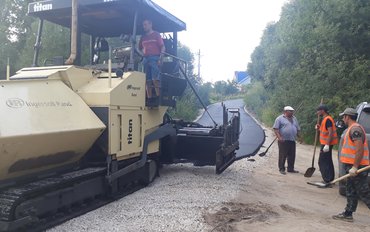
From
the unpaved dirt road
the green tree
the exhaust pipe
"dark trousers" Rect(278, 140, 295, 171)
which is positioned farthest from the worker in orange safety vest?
the green tree

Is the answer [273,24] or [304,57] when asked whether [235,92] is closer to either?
[273,24]

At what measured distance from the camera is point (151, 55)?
6574mm

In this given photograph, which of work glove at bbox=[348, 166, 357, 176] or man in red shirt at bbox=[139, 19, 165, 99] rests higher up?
man in red shirt at bbox=[139, 19, 165, 99]

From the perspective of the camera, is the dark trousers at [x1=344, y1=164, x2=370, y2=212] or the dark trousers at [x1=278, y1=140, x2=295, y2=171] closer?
the dark trousers at [x1=344, y1=164, x2=370, y2=212]

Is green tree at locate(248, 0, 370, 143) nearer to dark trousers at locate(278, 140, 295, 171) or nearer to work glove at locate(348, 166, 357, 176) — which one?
dark trousers at locate(278, 140, 295, 171)

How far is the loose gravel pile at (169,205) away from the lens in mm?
4578

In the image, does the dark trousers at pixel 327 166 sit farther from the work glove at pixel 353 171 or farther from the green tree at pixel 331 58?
the green tree at pixel 331 58

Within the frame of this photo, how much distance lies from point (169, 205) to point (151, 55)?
253cm

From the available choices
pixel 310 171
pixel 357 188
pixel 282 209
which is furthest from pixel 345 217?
pixel 310 171

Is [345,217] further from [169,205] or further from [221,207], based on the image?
[169,205]

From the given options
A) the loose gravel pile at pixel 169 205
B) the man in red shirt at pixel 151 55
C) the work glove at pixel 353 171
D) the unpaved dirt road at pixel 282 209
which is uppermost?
the man in red shirt at pixel 151 55

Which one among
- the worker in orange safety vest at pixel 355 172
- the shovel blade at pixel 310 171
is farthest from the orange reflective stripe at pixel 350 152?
the shovel blade at pixel 310 171

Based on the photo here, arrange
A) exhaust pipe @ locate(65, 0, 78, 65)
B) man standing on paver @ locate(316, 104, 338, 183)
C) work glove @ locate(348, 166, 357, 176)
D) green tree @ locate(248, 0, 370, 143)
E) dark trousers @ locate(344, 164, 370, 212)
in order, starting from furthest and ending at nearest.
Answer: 1. green tree @ locate(248, 0, 370, 143)
2. man standing on paver @ locate(316, 104, 338, 183)
3. exhaust pipe @ locate(65, 0, 78, 65)
4. dark trousers @ locate(344, 164, 370, 212)
5. work glove @ locate(348, 166, 357, 176)

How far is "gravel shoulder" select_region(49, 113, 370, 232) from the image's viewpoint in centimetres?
470
